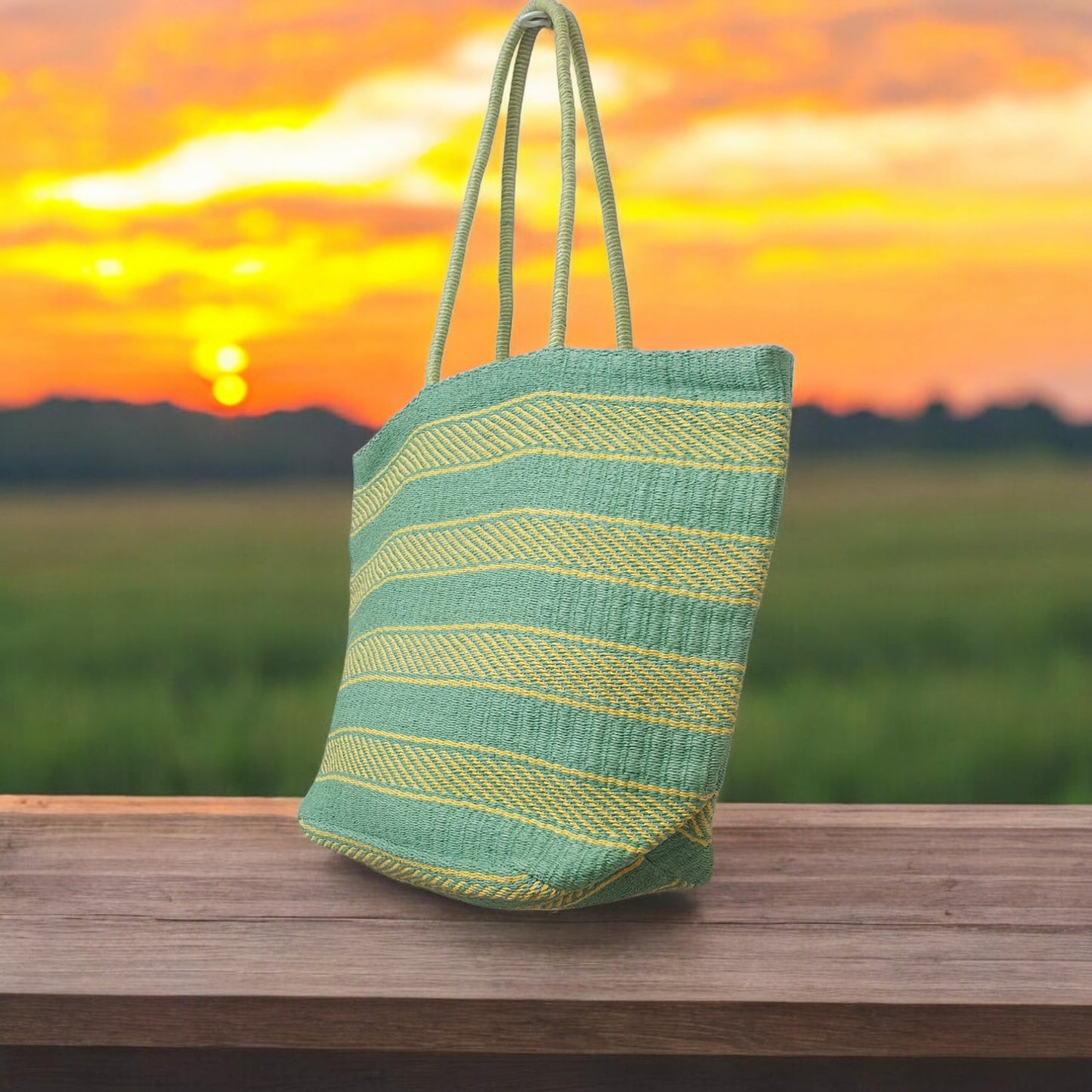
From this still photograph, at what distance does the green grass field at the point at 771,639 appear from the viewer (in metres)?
2.07

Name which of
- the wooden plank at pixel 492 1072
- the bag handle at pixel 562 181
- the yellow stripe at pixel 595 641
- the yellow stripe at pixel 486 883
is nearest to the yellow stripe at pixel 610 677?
the yellow stripe at pixel 595 641

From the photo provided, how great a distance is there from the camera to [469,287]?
1.89m

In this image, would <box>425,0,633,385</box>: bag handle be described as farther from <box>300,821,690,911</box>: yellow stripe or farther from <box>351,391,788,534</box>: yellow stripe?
<box>300,821,690,911</box>: yellow stripe

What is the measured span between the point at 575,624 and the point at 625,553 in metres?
Answer: 0.06

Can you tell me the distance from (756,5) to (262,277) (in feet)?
3.44

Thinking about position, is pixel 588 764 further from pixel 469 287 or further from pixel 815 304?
pixel 815 304

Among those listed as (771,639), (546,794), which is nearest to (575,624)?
(546,794)

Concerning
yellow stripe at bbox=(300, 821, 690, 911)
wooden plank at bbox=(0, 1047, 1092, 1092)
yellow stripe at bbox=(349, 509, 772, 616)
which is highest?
yellow stripe at bbox=(349, 509, 772, 616)

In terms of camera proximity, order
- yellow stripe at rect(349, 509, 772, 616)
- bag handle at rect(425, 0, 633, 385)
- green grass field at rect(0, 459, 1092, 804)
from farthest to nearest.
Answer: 1. green grass field at rect(0, 459, 1092, 804)
2. bag handle at rect(425, 0, 633, 385)
3. yellow stripe at rect(349, 509, 772, 616)

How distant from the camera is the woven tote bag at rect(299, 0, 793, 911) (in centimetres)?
75

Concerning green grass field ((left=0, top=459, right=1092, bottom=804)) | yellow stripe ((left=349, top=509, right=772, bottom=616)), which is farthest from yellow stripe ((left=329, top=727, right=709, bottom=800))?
green grass field ((left=0, top=459, right=1092, bottom=804))

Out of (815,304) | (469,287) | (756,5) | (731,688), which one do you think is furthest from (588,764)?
(756,5)

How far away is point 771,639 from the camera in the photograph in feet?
7.07

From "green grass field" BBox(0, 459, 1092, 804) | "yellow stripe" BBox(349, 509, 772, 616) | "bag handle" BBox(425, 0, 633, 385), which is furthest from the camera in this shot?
"green grass field" BBox(0, 459, 1092, 804)
